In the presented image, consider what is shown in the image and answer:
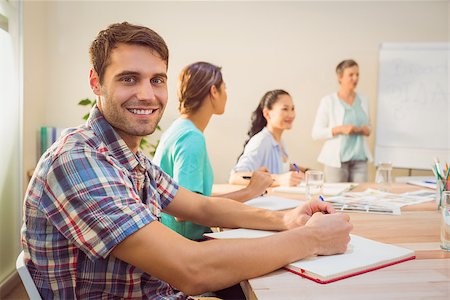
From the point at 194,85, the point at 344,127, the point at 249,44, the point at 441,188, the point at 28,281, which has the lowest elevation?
the point at 28,281

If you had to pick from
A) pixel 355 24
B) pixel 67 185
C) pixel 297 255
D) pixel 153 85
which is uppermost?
pixel 355 24

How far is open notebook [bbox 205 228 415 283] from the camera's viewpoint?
952mm

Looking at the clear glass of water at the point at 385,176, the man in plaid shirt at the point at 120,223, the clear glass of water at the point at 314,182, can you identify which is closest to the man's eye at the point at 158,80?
the man in plaid shirt at the point at 120,223

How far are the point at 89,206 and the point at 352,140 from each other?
358 cm

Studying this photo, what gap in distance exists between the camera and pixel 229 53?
14.4 ft

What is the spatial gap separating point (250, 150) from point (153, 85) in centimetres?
165

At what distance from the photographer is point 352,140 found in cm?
421

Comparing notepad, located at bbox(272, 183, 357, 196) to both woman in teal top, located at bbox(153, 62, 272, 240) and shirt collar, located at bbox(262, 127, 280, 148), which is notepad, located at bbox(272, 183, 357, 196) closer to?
woman in teal top, located at bbox(153, 62, 272, 240)

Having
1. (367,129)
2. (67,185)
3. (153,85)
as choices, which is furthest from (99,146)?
(367,129)

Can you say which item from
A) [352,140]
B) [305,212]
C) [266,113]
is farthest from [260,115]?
[305,212]

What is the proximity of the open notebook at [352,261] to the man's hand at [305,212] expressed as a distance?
153 mm

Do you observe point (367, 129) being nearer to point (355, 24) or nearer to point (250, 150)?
point (355, 24)

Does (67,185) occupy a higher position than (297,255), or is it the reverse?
(67,185)

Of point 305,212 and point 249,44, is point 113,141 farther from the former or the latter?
point 249,44
